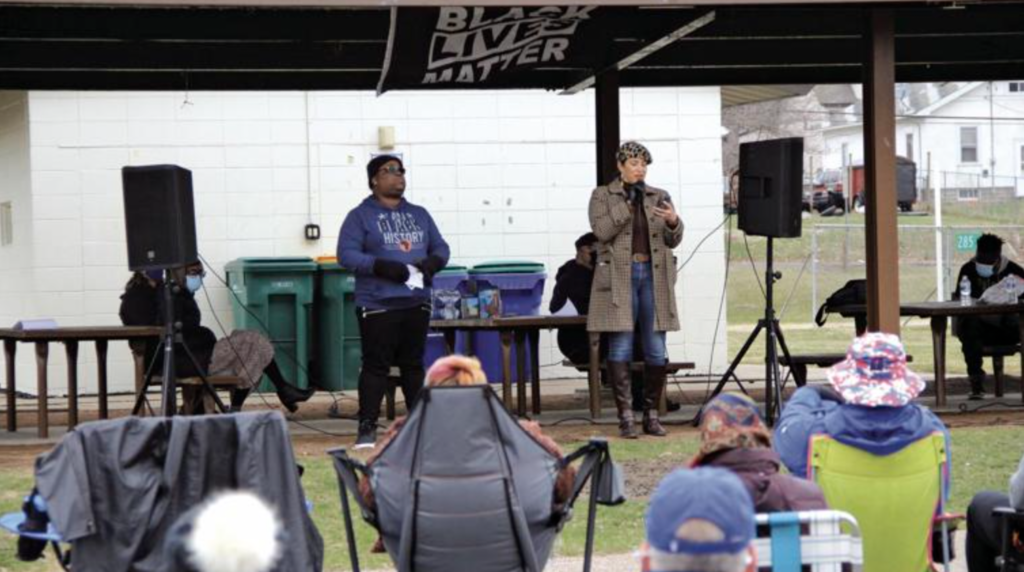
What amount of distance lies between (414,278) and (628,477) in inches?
77.6

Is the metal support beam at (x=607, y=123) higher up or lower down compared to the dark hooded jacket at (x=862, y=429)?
higher up

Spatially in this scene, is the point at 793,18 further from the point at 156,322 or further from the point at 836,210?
the point at 836,210

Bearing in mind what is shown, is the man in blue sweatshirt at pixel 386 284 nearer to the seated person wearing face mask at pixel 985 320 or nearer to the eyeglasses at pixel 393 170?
the eyeglasses at pixel 393 170

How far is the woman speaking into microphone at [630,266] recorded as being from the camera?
1066 centimetres

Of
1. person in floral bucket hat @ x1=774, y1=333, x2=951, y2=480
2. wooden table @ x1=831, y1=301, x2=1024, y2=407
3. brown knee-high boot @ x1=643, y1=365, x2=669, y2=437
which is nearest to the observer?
person in floral bucket hat @ x1=774, y1=333, x2=951, y2=480

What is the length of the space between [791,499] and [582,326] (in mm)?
7256

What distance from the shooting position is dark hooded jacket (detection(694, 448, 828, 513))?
4863mm

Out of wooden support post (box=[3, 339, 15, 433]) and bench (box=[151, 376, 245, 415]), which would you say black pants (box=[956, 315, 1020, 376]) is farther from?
wooden support post (box=[3, 339, 15, 433])

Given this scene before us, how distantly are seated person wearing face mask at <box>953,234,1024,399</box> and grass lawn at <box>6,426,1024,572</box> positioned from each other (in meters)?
2.63

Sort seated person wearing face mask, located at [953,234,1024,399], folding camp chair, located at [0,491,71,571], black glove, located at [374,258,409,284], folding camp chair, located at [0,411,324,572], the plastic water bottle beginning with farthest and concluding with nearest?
seated person wearing face mask, located at [953,234,1024,399] < the plastic water bottle < black glove, located at [374,258,409,284] < folding camp chair, located at [0,411,324,572] < folding camp chair, located at [0,491,71,571]

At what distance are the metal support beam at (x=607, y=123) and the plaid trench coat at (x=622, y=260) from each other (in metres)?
2.24

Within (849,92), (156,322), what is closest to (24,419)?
(156,322)

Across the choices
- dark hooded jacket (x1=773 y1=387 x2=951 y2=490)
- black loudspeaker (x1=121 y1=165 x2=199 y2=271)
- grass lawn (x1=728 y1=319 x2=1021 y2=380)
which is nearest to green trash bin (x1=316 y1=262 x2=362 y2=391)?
grass lawn (x1=728 y1=319 x2=1021 y2=380)

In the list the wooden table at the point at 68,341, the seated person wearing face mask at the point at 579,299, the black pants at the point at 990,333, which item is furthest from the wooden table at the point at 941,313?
the wooden table at the point at 68,341
